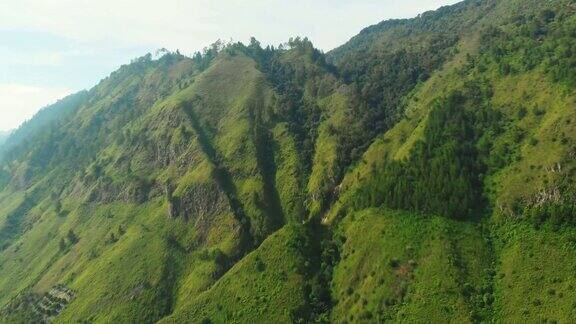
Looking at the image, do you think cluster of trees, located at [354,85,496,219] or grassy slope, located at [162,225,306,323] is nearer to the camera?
grassy slope, located at [162,225,306,323]

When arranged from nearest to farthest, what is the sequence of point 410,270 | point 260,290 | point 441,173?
point 410,270, point 260,290, point 441,173

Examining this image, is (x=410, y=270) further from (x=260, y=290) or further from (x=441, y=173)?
(x=260, y=290)

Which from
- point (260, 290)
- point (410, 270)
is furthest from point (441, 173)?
point (260, 290)

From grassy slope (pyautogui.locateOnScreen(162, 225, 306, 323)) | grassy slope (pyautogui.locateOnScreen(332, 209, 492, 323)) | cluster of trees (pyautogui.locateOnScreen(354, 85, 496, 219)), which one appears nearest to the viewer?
grassy slope (pyautogui.locateOnScreen(332, 209, 492, 323))

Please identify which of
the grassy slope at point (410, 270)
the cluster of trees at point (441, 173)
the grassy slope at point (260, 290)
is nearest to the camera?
the grassy slope at point (410, 270)

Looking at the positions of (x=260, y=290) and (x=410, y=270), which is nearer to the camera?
(x=410, y=270)

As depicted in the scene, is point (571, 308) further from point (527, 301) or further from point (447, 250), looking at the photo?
point (447, 250)

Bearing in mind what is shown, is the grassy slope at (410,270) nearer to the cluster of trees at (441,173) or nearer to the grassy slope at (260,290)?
the cluster of trees at (441,173)

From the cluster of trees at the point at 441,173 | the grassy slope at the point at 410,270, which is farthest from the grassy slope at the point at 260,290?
the cluster of trees at the point at 441,173

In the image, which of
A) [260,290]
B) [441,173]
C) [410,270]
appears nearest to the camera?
[410,270]

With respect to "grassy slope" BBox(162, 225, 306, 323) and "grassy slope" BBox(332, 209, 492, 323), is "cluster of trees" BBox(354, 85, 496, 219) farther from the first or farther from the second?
"grassy slope" BBox(162, 225, 306, 323)

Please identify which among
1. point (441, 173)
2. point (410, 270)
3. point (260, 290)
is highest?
point (441, 173)

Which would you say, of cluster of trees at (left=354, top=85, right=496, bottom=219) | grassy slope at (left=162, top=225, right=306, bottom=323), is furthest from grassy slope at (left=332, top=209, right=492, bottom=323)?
grassy slope at (left=162, top=225, right=306, bottom=323)
